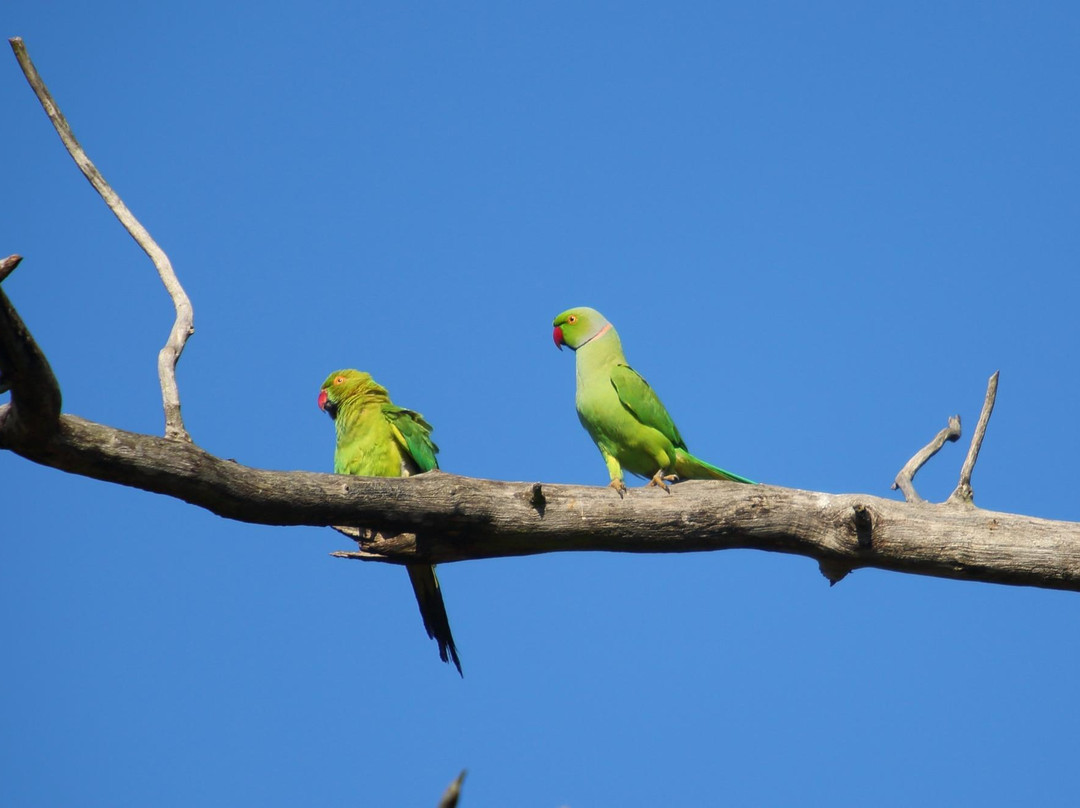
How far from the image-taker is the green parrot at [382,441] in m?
6.84

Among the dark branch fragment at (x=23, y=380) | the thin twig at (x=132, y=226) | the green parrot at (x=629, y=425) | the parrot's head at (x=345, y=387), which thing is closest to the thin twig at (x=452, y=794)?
the dark branch fragment at (x=23, y=380)

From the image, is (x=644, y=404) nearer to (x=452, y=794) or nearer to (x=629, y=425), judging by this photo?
(x=629, y=425)

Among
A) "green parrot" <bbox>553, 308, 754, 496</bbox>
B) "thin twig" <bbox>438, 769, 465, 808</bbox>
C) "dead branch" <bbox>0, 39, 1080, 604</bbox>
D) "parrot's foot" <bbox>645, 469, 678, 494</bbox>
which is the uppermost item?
"green parrot" <bbox>553, 308, 754, 496</bbox>

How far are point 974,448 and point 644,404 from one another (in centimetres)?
228

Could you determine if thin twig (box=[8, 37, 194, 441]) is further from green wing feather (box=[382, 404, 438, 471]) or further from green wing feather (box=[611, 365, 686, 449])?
green wing feather (box=[611, 365, 686, 449])

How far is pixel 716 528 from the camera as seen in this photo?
4.99m

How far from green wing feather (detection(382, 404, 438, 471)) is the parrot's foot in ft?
5.40

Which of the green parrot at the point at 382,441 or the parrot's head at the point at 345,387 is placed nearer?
the green parrot at the point at 382,441

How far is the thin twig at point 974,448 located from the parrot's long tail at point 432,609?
134 inches

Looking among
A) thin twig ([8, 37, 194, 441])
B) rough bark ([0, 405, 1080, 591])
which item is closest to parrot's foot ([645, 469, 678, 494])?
rough bark ([0, 405, 1080, 591])

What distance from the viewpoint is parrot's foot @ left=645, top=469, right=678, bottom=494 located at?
541 cm

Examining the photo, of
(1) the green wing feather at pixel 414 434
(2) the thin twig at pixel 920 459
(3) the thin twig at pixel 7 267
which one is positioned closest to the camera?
(3) the thin twig at pixel 7 267

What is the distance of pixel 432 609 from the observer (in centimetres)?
680

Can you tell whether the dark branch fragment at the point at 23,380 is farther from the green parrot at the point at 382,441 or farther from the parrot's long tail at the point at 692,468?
the parrot's long tail at the point at 692,468
